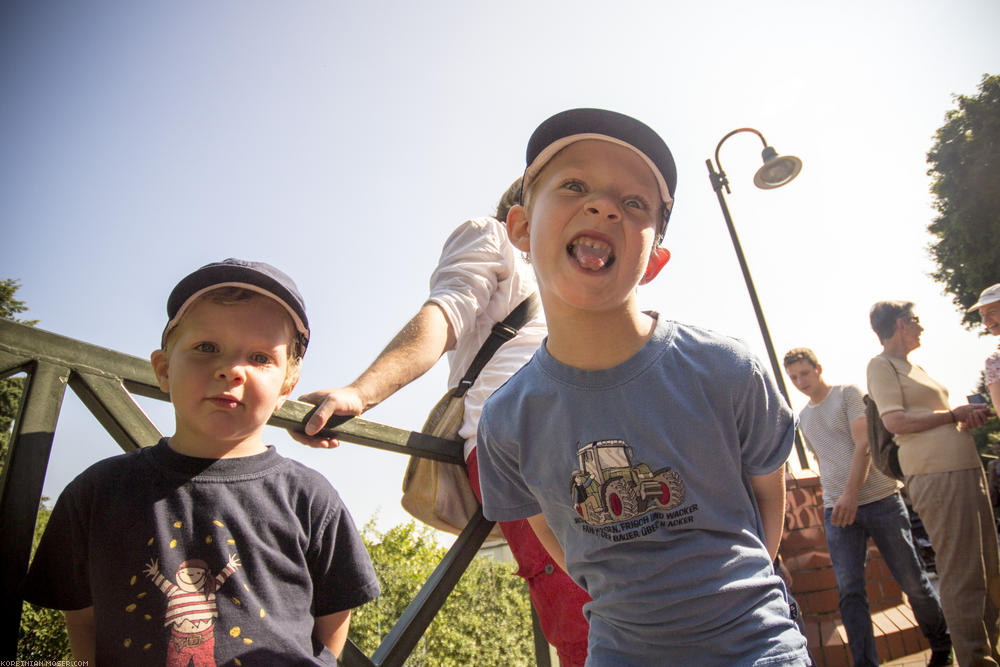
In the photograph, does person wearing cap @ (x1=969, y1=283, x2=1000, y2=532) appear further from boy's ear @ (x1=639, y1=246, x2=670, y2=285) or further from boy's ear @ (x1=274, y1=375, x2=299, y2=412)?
boy's ear @ (x1=274, y1=375, x2=299, y2=412)

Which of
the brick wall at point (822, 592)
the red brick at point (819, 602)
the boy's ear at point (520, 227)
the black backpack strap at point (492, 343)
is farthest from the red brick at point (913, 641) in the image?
the boy's ear at point (520, 227)

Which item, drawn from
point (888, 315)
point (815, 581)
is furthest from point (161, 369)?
point (815, 581)

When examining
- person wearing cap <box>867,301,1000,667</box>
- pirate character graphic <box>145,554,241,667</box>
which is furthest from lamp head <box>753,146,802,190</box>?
pirate character graphic <box>145,554,241,667</box>

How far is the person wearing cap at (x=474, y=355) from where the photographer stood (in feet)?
5.98

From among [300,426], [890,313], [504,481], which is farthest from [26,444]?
[890,313]

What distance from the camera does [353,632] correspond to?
4.39 metres

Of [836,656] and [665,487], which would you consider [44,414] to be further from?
[836,656]

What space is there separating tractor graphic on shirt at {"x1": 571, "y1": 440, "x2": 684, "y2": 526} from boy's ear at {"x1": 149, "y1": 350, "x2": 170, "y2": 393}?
107cm

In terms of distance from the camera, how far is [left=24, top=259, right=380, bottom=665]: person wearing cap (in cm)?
120

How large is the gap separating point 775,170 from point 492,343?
23.4ft

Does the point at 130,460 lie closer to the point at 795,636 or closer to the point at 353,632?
the point at 795,636

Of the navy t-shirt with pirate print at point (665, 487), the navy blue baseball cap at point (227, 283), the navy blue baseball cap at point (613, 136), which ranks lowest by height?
the navy t-shirt with pirate print at point (665, 487)

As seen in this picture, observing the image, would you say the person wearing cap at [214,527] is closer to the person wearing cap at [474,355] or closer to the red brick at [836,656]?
the person wearing cap at [474,355]

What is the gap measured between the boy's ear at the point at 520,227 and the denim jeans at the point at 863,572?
3572 mm
